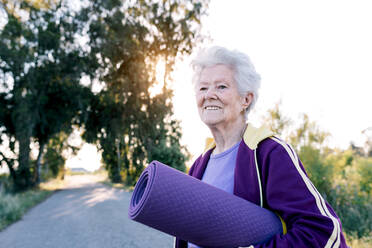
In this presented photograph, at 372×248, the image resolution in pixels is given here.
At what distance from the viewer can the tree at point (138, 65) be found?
18.9 m

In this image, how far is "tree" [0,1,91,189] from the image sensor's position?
54.1 ft

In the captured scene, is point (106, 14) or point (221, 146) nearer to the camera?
point (221, 146)

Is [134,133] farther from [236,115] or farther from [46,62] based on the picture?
[236,115]

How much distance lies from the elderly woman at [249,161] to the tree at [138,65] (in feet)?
53.1

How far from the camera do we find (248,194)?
139 centimetres

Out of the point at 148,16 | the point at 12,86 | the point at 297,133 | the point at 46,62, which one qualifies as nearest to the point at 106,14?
the point at 148,16

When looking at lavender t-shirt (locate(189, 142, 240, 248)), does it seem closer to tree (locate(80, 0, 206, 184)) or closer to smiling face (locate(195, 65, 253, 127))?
smiling face (locate(195, 65, 253, 127))

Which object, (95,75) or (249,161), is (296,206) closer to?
(249,161)

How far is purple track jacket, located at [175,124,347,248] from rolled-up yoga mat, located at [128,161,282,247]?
0.06 metres

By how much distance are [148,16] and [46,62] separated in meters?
6.81

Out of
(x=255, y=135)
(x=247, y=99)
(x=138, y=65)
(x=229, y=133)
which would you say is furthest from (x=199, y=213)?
(x=138, y=65)

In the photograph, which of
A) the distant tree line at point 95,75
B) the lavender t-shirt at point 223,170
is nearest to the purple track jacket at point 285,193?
the lavender t-shirt at point 223,170

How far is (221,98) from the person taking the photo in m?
1.71

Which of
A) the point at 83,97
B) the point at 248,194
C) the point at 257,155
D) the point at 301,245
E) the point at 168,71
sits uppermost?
the point at 168,71
